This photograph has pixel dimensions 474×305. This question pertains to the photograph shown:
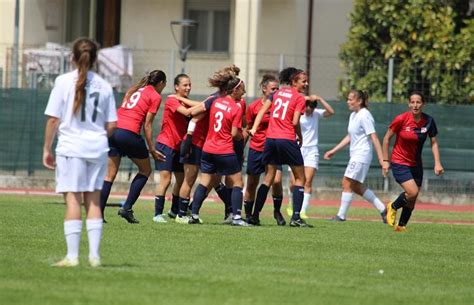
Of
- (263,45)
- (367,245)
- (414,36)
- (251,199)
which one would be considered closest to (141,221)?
(251,199)

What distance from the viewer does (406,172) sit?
17625 mm

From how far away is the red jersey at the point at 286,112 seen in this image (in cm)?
Result: 1700

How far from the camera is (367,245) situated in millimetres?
14969

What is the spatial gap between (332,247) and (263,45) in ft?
59.4

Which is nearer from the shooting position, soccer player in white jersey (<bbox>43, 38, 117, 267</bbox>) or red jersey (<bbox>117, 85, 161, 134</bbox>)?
soccer player in white jersey (<bbox>43, 38, 117, 267</bbox>)

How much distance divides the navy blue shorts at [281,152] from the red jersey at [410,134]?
4.94ft

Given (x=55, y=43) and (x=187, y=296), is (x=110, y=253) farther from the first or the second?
(x=55, y=43)

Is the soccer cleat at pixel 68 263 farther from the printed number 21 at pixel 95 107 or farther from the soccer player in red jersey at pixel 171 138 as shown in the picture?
the soccer player in red jersey at pixel 171 138

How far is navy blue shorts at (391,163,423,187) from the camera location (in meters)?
17.6

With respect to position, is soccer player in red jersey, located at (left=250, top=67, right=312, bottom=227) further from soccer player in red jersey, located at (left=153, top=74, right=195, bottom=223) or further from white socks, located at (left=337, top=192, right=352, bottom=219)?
white socks, located at (left=337, top=192, right=352, bottom=219)

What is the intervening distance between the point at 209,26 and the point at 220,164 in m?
16.9

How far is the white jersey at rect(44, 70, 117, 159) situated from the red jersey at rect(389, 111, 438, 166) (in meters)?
7.17

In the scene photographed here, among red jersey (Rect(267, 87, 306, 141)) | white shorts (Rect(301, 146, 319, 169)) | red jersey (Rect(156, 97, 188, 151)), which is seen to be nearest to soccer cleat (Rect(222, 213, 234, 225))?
red jersey (Rect(156, 97, 188, 151))

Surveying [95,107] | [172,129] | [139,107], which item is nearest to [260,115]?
[172,129]
